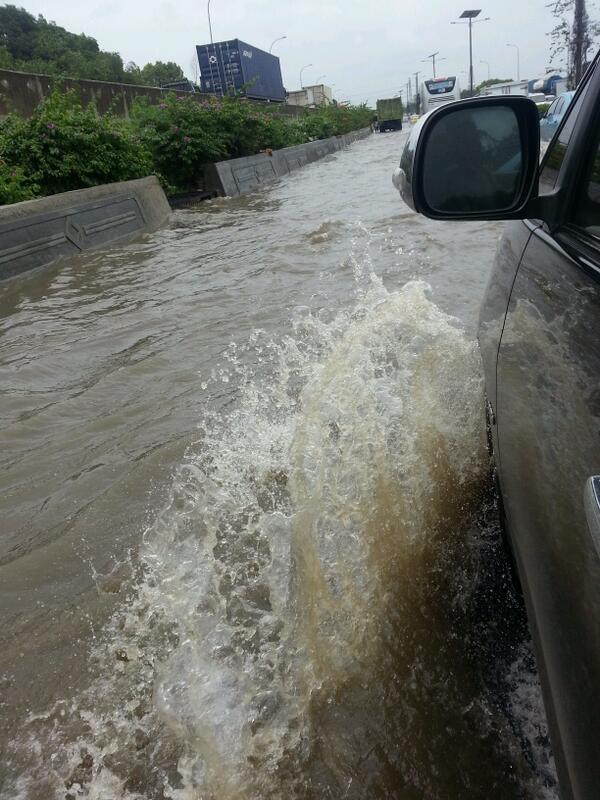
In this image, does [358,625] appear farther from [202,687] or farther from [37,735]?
[37,735]

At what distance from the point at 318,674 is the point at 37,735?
2.97 feet

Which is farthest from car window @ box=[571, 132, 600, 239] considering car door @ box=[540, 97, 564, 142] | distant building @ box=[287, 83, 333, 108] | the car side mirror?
distant building @ box=[287, 83, 333, 108]

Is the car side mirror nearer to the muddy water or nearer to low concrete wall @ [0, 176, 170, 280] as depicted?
the muddy water

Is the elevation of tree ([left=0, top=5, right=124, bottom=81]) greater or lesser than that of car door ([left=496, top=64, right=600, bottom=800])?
greater

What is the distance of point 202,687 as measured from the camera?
1995mm

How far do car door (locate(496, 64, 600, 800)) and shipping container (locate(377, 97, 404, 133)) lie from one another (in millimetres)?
67476

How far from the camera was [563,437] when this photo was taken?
3.92 feet

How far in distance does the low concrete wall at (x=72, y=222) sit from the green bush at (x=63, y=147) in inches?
18.7

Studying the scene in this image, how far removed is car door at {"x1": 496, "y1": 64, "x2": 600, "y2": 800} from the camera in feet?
3.30

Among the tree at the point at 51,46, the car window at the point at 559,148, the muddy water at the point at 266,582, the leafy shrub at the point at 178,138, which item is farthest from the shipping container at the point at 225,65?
the car window at the point at 559,148

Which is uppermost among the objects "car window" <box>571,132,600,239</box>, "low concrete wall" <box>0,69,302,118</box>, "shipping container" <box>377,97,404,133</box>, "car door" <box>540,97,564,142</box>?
"low concrete wall" <box>0,69,302,118</box>

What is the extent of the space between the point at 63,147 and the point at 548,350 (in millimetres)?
11387

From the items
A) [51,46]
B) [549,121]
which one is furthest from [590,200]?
[51,46]

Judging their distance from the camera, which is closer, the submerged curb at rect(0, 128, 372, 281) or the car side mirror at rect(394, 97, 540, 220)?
the car side mirror at rect(394, 97, 540, 220)
